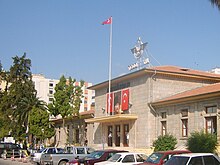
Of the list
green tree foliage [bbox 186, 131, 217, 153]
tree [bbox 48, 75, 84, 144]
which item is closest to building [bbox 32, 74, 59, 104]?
tree [bbox 48, 75, 84, 144]

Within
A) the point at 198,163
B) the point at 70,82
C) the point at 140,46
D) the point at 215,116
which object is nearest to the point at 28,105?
the point at 70,82

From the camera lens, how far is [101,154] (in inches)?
888

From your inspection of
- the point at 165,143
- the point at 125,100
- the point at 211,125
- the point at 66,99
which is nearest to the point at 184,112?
the point at 165,143

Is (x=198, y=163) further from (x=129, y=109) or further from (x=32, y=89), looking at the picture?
(x=32, y=89)

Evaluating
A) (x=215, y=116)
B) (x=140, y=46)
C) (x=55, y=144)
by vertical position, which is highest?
(x=140, y=46)

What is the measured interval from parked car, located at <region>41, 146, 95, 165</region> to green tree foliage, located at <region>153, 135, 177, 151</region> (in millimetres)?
6337

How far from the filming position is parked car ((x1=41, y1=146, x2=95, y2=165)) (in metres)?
26.3

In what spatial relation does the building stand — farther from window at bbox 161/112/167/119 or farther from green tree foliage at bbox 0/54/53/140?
window at bbox 161/112/167/119

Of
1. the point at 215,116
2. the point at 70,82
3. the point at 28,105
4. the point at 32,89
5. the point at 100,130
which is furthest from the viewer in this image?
the point at 32,89

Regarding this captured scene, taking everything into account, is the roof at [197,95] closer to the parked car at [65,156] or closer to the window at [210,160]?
the parked car at [65,156]

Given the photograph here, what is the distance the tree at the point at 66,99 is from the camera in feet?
156

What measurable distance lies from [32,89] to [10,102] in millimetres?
4103

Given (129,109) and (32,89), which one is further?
(32,89)

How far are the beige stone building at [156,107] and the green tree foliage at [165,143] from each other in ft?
2.63
